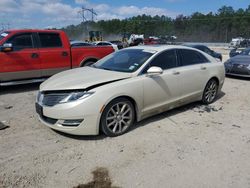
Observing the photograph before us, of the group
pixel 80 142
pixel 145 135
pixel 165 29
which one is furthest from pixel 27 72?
pixel 165 29

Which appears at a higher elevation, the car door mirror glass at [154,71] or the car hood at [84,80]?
the car door mirror glass at [154,71]

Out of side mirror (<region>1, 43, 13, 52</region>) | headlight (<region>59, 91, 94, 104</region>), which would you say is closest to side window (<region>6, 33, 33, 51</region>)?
side mirror (<region>1, 43, 13, 52</region>)

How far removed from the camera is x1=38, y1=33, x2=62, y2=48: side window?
7680 millimetres

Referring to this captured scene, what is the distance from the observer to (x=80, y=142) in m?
4.14

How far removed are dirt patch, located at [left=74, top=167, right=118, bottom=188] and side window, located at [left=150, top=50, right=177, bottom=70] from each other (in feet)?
7.59

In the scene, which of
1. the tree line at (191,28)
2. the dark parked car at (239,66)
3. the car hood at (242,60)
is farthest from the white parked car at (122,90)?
the tree line at (191,28)

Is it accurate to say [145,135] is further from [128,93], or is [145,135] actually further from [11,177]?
[11,177]

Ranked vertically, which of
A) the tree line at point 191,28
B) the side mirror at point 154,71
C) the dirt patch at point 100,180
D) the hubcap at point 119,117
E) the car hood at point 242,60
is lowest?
the dirt patch at point 100,180

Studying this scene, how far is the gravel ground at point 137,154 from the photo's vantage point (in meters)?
3.18

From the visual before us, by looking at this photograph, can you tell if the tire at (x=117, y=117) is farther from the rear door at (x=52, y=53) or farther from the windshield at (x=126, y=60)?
the rear door at (x=52, y=53)

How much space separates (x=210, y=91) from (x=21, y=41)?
18.0 ft

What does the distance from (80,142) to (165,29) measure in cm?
7161

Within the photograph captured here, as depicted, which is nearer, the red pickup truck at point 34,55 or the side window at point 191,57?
the side window at point 191,57

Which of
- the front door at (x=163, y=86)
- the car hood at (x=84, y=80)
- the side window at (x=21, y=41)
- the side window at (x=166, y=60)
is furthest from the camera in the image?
the side window at (x=21, y=41)
